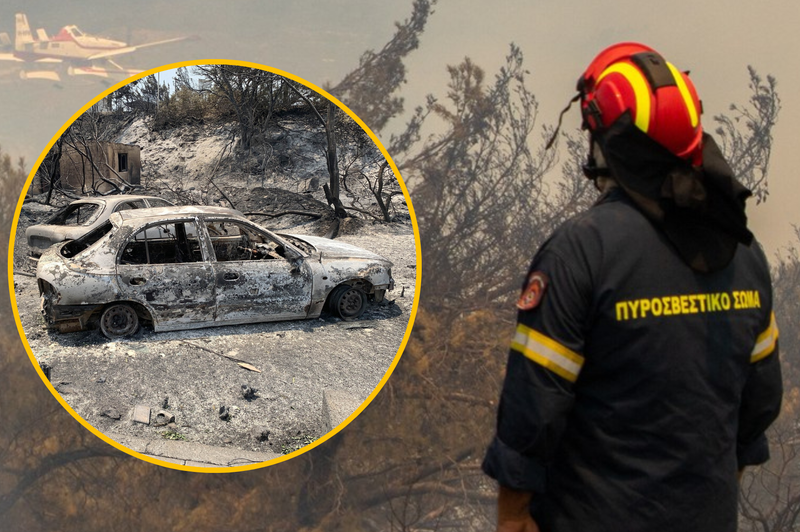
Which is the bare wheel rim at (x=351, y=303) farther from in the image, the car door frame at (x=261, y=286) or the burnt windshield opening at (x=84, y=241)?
the burnt windshield opening at (x=84, y=241)

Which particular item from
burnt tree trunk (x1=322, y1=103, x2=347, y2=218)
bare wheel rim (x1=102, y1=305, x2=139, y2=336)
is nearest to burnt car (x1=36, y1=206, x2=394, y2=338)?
bare wheel rim (x1=102, y1=305, x2=139, y2=336)

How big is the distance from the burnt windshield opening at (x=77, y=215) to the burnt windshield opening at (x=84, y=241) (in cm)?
4

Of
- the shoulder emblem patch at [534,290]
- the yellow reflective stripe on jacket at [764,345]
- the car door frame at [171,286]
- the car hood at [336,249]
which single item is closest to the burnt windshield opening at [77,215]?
the car door frame at [171,286]

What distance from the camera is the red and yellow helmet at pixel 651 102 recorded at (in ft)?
3.90

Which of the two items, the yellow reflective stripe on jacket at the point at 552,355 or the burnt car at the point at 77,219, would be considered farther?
the burnt car at the point at 77,219

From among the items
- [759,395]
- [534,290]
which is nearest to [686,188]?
[534,290]

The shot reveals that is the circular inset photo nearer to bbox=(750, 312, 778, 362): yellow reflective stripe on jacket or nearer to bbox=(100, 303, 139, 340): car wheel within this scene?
bbox=(100, 303, 139, 340): car wheel

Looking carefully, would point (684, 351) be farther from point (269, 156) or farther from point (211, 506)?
point (211, 506)

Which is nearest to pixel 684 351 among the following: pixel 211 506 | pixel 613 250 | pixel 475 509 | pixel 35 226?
pixel 613 250

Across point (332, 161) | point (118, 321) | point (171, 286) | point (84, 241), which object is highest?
point (332, 161)

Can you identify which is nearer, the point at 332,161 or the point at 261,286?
the point at 261,286

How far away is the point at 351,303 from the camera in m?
2.46

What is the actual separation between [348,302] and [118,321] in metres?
0.76

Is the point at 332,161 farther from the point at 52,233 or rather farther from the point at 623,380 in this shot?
the point at 623,380
